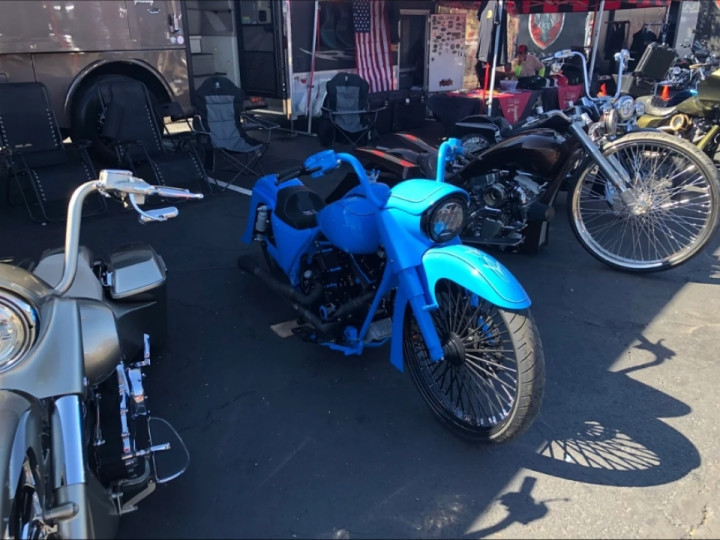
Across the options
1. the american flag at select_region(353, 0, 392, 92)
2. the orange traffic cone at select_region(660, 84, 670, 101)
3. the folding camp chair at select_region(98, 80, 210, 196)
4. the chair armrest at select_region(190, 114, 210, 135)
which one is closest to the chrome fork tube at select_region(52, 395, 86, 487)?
the folding camp chair at select_region(98, 80, 210, 196)

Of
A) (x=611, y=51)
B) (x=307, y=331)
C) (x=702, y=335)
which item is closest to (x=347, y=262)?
(x=307, y=331)

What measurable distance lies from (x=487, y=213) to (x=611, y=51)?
13.4m

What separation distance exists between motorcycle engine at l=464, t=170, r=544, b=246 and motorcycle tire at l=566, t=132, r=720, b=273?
0.35 metres

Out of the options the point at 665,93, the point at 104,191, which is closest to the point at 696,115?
the point at 665,93

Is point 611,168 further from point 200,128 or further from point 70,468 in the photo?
point 200,128

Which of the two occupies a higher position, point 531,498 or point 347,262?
point 347,262

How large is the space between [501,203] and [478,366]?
6.72 feet

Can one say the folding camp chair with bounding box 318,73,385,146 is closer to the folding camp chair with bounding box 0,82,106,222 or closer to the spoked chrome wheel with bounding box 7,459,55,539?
the folding camp chair with bounding box 0,82,106,222

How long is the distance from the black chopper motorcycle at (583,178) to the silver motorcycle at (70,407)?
2214 millimetres

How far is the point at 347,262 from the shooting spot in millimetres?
2900

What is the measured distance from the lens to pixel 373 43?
9633 millimetres

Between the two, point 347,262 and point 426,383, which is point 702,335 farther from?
point 347,262

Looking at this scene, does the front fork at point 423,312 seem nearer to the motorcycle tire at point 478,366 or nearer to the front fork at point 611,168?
the motorcycle tire at point 478,366

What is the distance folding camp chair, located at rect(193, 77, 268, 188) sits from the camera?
6223mm
